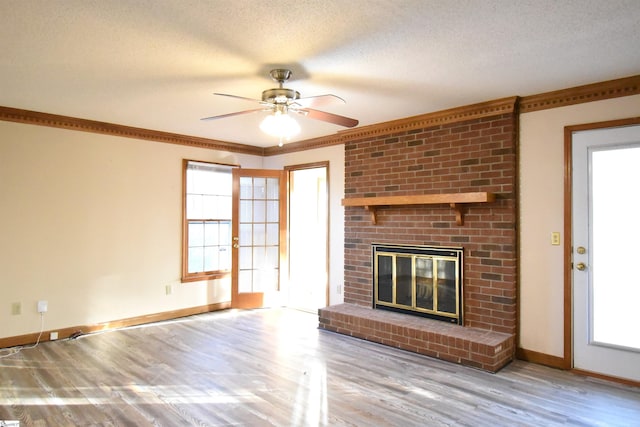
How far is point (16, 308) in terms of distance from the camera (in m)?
4.00

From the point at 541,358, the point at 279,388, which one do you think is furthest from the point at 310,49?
the point at 541,358

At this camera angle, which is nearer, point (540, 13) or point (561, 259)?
point (540, 13)

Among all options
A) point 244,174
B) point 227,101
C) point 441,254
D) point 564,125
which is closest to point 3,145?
point 227,101

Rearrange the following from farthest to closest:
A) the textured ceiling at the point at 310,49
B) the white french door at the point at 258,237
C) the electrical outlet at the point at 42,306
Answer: the white french door at the point at 258,237
the electrical outlet at the point at 42,306
the textured ceiling at the point at 310,49

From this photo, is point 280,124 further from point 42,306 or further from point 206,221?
point 42,306

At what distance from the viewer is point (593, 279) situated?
10.9ft

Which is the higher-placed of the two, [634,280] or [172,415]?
[634,280]

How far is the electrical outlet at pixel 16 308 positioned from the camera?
13.1ft

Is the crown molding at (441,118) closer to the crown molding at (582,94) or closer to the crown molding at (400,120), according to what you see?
the crown molding at (400,120)

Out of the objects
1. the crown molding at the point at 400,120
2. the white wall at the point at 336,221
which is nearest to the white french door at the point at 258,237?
the crown molding at the point at 400,120

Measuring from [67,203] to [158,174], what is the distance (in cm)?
108

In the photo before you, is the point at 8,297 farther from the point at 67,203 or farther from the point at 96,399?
the point at 96,399

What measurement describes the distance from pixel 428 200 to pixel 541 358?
1729mm

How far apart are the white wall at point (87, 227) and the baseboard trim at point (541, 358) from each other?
390 centimetres
